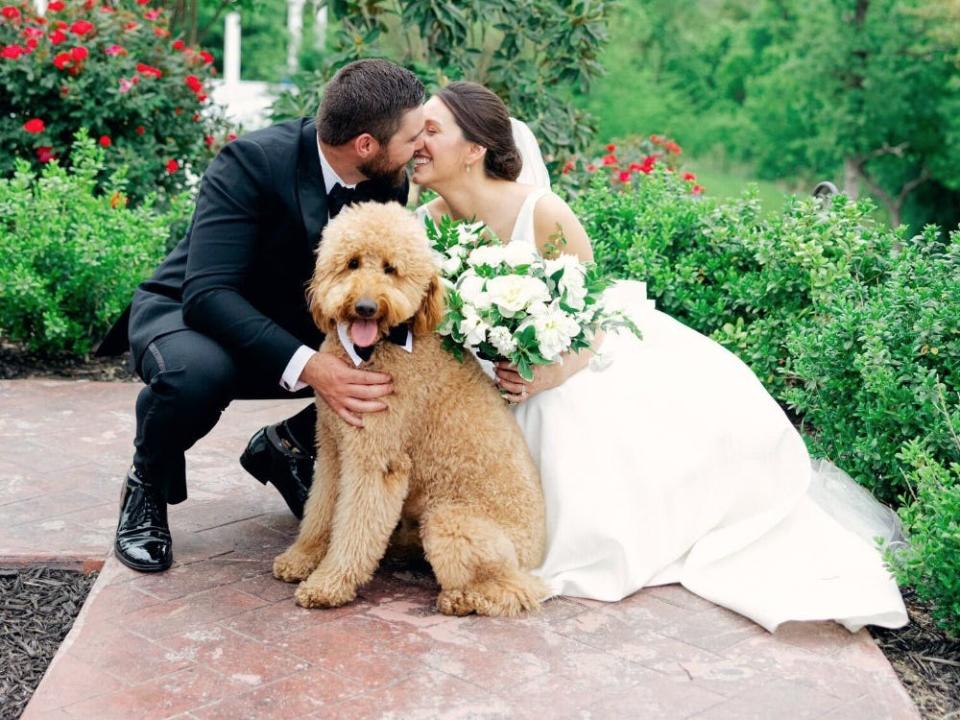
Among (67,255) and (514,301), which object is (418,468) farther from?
(67,255)

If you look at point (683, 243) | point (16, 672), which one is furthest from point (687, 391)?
point (16, 672)

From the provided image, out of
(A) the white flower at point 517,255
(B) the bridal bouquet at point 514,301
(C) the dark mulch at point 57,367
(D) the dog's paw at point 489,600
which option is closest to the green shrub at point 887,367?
(B) the bridal bouquet at point 514,301

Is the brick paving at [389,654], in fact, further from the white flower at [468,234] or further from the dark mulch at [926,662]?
the white flower at [468,234]

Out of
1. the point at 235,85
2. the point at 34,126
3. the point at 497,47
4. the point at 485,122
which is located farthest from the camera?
the point at 235,85

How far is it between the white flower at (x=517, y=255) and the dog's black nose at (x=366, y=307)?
2.28ft

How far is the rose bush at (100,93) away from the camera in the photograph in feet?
26.2

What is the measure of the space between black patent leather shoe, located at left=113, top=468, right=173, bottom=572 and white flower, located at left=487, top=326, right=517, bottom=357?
1.43 meters

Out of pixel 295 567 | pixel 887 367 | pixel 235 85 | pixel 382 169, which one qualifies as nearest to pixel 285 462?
pixel 295 567

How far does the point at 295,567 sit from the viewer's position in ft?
13.5

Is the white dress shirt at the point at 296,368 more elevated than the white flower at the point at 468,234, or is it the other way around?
the white flower at the point at 468,234

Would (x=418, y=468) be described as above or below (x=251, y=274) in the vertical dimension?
below

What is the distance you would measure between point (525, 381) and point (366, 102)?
115 centimetres

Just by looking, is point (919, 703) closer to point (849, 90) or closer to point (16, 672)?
point (16, 672)

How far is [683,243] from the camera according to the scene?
21.0ft
